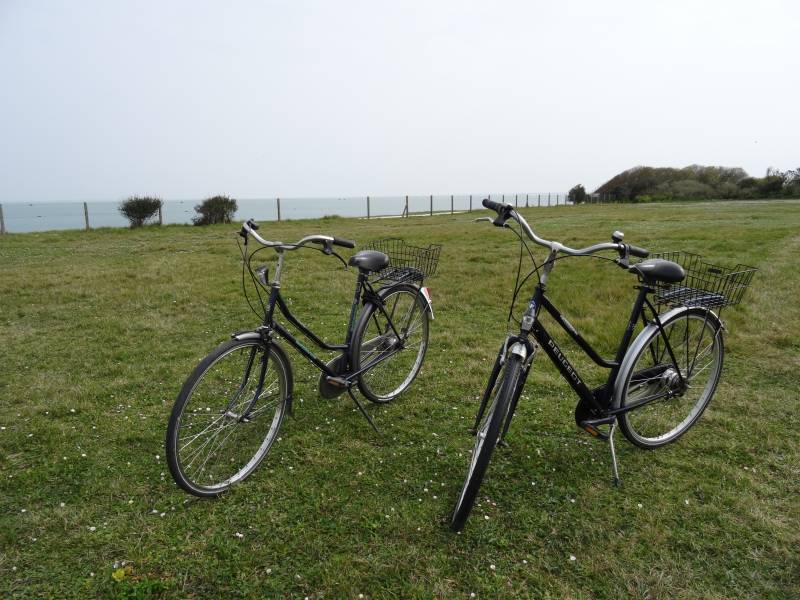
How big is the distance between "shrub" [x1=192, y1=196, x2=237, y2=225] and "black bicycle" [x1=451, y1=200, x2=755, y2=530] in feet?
69.6

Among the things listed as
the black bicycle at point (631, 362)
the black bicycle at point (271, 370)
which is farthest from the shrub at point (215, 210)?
the black bicycle at point (631, 362)

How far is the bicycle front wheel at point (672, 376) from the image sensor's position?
294 centimetres

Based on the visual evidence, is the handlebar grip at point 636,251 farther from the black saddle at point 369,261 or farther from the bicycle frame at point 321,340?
the bicycle frame at point 321,340

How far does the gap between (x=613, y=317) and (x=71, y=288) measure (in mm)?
7972

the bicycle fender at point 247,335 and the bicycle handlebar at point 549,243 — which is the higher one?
the bicycle handlebar at point 549,243

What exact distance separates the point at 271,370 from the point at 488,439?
1.35 metres

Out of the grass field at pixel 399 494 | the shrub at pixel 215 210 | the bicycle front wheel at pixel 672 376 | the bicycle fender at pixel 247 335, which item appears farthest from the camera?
the shrub at pixel 215 210

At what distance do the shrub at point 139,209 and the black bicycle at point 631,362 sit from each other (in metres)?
20.5

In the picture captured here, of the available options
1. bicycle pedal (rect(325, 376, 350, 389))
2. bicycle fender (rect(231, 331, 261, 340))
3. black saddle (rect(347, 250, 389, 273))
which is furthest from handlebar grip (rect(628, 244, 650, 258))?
bicycle fender (rect(231, 331, 261, 340))

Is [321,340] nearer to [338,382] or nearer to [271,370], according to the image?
[338,382]

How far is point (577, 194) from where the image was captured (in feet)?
164

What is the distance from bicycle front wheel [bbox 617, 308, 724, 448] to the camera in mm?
2938

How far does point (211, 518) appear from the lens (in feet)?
8.27

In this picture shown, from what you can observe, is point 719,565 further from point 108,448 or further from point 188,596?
point 108,448
